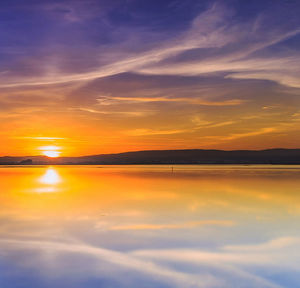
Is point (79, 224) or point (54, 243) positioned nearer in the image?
point (54, 243)

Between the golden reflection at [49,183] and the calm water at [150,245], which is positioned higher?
the golden reflection at [49,183]

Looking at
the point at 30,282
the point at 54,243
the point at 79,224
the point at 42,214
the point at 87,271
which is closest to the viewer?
the point at 30,282

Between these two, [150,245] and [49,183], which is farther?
[49,183]

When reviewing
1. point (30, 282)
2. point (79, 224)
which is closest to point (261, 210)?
point (79, 224)

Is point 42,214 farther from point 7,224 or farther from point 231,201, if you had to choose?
point 231,201

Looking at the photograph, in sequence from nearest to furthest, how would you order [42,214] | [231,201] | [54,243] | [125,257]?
[125,257], [54,243], [42,214], [231,201]

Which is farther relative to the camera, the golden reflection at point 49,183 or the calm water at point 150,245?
the golden reflection at point 49,183

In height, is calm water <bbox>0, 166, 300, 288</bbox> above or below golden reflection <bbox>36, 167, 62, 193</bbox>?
below

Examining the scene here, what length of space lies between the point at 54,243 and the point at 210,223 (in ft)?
11.9

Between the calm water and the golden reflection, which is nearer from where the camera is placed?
the calm water

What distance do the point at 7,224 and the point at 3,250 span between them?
98.3 inches

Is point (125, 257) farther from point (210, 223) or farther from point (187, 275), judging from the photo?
point (210, 223)

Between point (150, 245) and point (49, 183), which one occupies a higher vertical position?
point (49, 183)

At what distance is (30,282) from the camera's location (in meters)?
4.89
